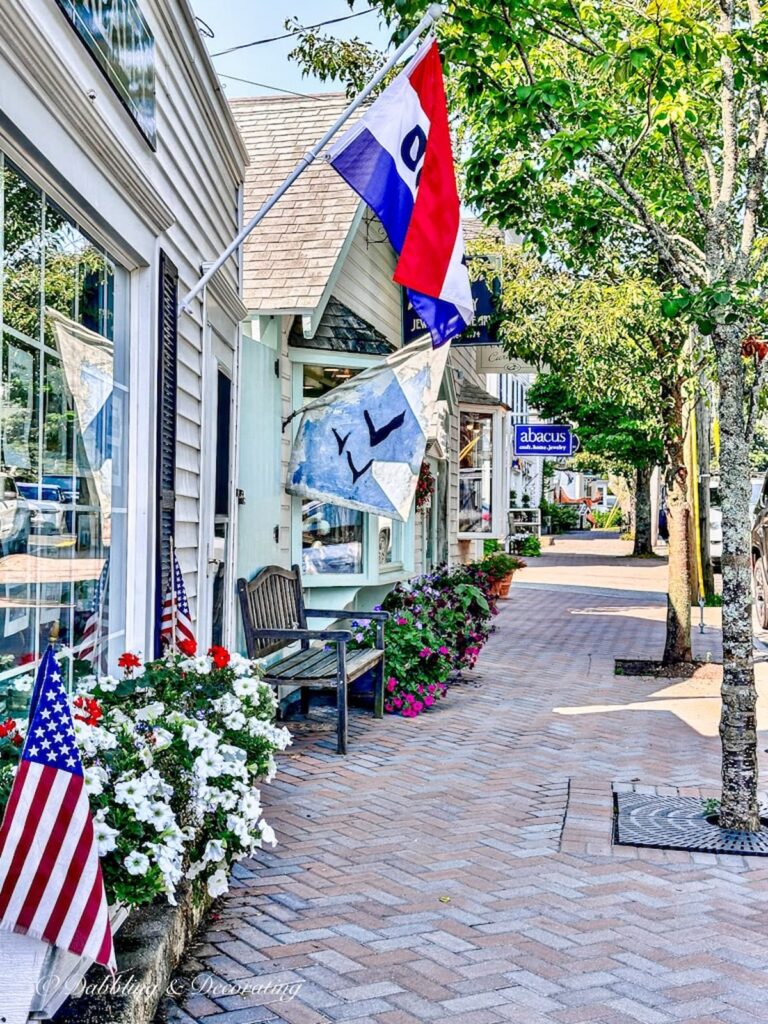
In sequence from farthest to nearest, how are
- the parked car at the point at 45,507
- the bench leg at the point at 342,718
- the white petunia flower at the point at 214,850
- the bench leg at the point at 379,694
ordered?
the bench leg at the point at 379,694
the bench leg at the point at 342,718
the white petunia flower at the point at 214,850
the parked car at the point at 45,507

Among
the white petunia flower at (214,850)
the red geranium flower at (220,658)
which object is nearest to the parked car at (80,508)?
the red geranium flower at (220,658)

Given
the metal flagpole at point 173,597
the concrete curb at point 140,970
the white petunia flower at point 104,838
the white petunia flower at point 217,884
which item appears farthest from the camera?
the metal flagpole at point 173,597

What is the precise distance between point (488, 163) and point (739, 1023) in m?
4.55

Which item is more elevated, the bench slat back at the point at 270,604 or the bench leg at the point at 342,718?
the bench slat back at the point at 270,604

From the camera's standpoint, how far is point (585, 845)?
5148mm

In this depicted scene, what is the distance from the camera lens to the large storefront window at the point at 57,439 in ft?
10.7

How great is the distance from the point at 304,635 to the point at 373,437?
79.5 inches

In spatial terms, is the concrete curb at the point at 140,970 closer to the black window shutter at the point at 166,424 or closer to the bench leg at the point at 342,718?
the black window shutter at the point at 166,424

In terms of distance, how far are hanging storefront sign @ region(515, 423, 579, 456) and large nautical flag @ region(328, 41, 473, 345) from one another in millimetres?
8739

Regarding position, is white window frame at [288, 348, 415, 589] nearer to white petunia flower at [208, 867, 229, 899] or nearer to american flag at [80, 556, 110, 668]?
american flag at [80, 556, 110, 668]

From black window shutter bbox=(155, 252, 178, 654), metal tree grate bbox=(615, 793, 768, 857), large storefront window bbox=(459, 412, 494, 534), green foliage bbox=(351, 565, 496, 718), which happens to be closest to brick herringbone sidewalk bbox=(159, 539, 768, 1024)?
metal tree grate bbox=(615, 793, 768, 857)

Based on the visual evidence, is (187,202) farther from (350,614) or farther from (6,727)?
(350,614)

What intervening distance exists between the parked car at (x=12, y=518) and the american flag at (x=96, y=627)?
0.86m

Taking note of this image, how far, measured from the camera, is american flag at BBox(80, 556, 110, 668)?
164 inches
